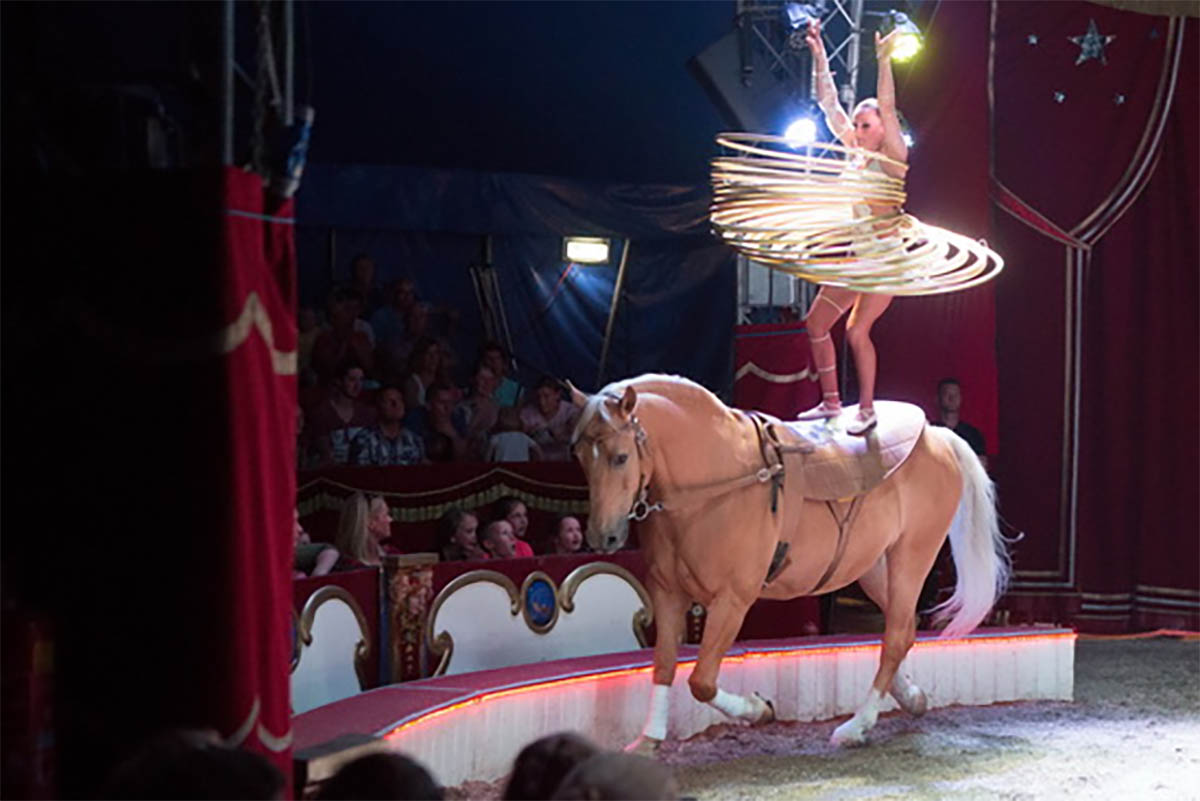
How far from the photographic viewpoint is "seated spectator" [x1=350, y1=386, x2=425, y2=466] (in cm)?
848

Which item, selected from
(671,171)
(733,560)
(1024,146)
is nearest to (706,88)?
(671,171)

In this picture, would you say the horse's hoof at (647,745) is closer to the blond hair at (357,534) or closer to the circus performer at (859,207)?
the blond hair at (357,534)

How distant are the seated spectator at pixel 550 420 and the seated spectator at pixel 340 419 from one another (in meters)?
1.18

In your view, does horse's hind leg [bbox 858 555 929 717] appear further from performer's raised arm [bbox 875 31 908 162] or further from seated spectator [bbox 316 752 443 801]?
seated spectator [bbox 316 752 443 801]

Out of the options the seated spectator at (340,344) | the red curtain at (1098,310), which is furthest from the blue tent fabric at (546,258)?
the red curtain at (1098,310)

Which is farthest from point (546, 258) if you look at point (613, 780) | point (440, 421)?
point (613, 780)

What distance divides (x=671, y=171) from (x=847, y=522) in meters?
4.82

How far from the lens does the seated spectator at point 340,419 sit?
28.0 ft

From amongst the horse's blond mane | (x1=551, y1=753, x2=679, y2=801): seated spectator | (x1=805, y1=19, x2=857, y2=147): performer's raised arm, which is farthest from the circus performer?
(x1=551, y1=753, x2=679, y2=801): seated spectator

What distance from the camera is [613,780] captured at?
2564 mm

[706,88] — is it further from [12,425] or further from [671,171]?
[12,425]

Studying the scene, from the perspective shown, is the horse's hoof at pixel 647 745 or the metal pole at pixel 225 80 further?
the horse's hoof at pixel 647 745

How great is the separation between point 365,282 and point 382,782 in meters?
7.05

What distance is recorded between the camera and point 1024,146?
37.4 ft
